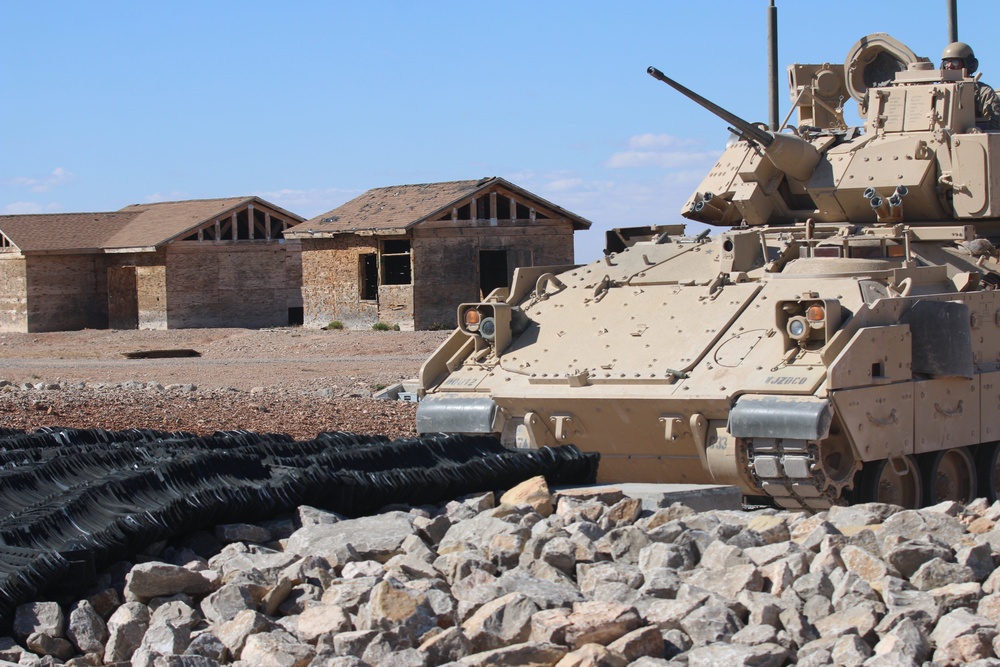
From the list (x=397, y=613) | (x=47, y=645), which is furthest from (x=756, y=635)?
(x=47, y=645)

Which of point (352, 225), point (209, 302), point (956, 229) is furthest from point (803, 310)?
point (209, 302)

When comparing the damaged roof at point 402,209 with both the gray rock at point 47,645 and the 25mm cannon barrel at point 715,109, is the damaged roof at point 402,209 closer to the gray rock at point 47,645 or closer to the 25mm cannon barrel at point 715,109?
the 25mm cannon barrel at point 715,109

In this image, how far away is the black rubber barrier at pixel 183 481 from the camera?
6867mm

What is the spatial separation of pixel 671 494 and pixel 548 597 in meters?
2.55

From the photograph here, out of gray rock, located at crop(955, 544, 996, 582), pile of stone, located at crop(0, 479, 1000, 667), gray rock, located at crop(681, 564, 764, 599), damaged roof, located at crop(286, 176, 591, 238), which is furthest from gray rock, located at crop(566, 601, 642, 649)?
damaged roof, located at crop(286, 176, 591, 238)

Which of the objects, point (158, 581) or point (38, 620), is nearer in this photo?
point (38, 620)

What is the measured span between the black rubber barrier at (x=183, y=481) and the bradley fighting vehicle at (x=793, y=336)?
116cm

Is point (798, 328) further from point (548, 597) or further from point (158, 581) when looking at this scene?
point (158, 581)

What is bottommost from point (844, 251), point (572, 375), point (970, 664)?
point (970, 664)

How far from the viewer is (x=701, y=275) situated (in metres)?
11.6

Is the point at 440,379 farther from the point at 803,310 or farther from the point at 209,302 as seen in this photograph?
the point at 209,302

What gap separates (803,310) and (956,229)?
2.59m

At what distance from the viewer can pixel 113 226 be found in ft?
130

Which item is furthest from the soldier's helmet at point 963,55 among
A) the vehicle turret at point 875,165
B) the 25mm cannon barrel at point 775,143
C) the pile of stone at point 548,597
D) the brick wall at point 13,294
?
the brick wall at point 13,294
